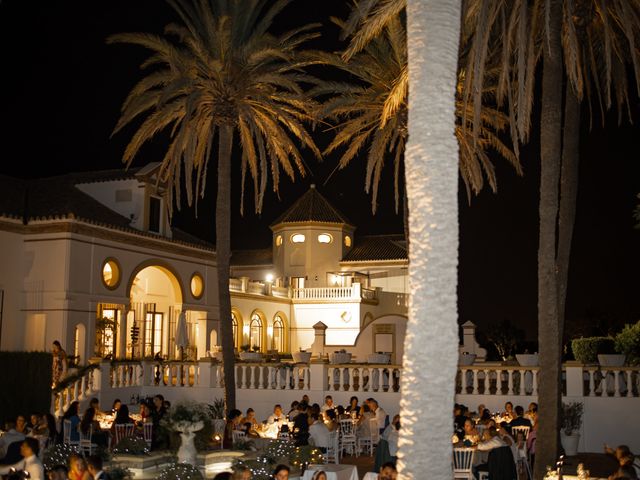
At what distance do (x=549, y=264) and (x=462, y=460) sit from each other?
3.80 m

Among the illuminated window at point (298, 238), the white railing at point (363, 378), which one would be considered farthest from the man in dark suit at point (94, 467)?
the illuminated window at point (298, 238)

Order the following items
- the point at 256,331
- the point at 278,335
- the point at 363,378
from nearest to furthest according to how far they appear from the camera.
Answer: the point at 363,378 < the point at 256,331 < the point at 278,335

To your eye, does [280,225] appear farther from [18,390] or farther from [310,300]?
[18,390]

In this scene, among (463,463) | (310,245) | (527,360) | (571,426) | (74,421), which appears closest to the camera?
(463,463)

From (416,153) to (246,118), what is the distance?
44.2 ft

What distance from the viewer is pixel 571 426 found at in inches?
683

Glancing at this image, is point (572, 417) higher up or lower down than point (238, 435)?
higher up

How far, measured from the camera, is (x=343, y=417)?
1816 cm

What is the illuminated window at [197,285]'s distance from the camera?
33938 millimetres

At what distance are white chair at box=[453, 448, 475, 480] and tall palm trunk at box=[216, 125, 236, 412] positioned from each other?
7.39m

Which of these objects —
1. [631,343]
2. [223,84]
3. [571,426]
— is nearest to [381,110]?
[223,84]

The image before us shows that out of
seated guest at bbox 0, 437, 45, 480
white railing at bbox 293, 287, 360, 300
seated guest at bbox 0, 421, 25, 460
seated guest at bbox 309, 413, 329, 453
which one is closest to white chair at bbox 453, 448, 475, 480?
seated guest at bbox 309, 413, 329, 453

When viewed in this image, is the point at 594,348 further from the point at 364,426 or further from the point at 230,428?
the point at 230,428

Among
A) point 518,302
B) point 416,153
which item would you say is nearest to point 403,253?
point 518,302
